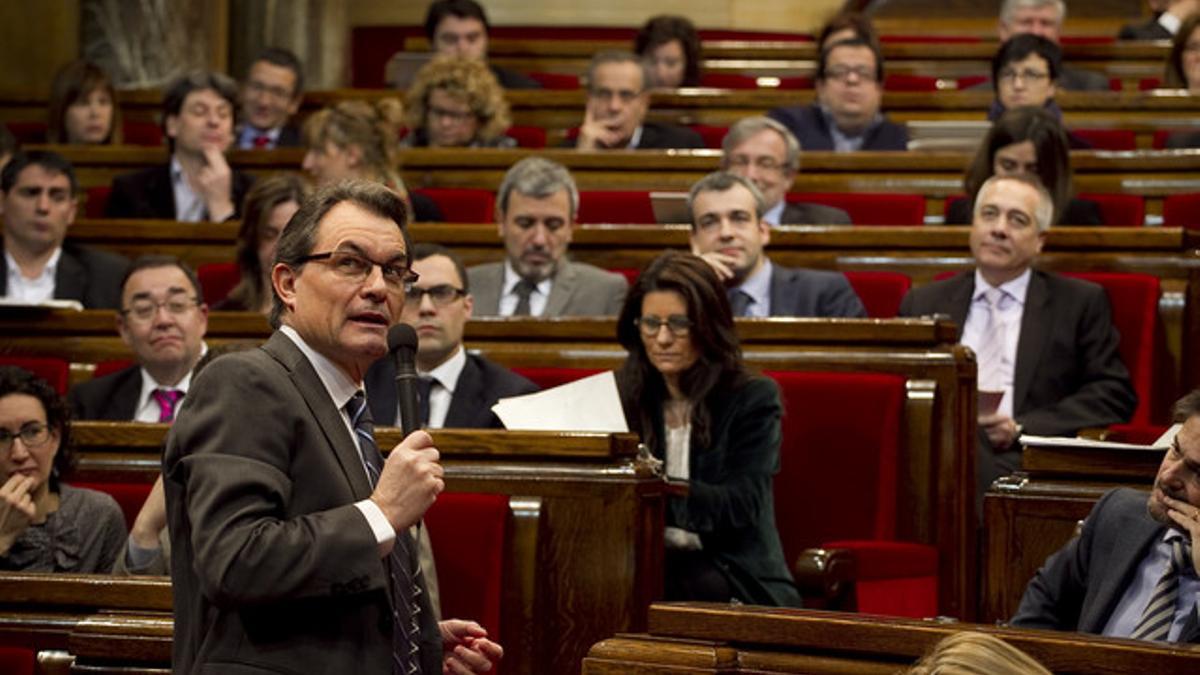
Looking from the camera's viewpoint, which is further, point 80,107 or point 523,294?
point 80,107

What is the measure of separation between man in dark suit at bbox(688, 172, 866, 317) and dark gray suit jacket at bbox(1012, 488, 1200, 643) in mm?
1340

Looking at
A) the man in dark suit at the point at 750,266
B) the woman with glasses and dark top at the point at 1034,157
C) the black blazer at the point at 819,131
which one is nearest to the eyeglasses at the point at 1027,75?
the black blazer at the point at 819,131

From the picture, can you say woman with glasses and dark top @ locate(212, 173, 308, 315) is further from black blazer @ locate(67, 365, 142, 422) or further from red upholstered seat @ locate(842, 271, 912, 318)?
red upholstered seat @ locate(842, 271, 912, 318)

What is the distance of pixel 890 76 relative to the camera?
240 inches

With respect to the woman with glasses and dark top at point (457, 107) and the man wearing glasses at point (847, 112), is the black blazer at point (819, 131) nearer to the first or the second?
the man wearing glasses at point (847, 112)

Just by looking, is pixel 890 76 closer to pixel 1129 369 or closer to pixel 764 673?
pixel 1129 369

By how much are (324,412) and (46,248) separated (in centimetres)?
265

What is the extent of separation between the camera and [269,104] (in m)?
5.25

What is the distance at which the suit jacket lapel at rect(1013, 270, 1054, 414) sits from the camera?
133 inches

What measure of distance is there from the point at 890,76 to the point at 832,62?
1.35m

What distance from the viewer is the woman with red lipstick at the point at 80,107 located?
5152mm

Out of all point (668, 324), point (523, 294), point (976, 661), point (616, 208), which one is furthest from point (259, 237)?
point (976, 661)

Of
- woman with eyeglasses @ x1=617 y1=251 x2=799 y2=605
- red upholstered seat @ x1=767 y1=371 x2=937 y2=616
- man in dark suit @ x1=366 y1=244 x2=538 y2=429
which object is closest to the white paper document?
woman with eyeglasses @ x1=617 y1=251 x2=799 y2=605

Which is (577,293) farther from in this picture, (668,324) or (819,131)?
(819,131)
